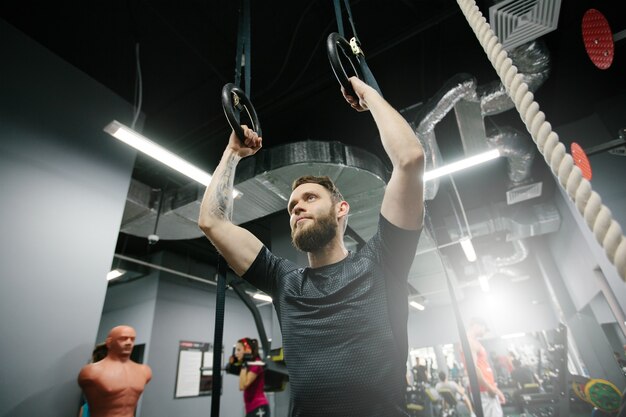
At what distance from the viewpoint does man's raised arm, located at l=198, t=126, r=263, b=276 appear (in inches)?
49.4

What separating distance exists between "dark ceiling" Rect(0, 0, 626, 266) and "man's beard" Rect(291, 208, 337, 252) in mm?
2657

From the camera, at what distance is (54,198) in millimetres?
2846

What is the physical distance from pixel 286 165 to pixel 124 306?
6.53 metres

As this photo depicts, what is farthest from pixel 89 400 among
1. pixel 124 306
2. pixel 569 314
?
pixel 569 314

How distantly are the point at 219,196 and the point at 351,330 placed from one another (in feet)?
2.58

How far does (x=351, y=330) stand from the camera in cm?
95

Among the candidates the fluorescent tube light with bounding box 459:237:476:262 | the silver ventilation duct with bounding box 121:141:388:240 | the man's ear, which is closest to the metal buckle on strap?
the man's ear

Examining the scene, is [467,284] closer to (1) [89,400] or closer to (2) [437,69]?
(2) [437,69]

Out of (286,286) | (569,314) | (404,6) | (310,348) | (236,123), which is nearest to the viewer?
(310,348)

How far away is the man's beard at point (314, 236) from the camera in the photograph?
1.19m

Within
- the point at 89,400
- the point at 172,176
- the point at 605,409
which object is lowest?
the point at 605,409

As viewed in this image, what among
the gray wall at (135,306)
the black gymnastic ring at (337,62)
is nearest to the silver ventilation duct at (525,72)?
the black gymnastic ring at (337,62)

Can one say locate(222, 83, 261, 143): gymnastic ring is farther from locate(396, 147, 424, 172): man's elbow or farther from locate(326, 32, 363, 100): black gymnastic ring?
locate(396, 147, 424, 172): man's elbow

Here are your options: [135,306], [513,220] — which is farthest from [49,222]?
[513,220]
